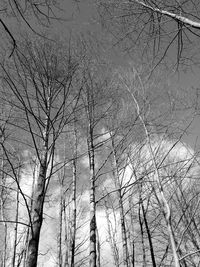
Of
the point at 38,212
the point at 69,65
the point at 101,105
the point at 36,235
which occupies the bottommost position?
the point at 36,235

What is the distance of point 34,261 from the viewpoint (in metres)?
1.52

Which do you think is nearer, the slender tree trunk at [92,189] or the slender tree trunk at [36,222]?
the slender tree trunk at [36,222]

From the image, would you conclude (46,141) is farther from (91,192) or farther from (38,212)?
(91,192)

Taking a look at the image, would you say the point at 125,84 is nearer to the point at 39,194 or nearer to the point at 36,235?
the point at 39,194

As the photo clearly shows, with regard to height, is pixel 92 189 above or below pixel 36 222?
above

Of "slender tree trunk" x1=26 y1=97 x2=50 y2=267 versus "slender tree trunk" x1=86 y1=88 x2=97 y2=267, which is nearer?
"slender tree trunk" x1=26 y1=97 x2=50 y2=267

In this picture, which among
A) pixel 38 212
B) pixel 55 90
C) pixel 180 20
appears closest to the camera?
pixel 38 212

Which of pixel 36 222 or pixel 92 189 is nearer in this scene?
pixel 36 222

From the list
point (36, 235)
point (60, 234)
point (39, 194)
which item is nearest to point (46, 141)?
point (39, 194)

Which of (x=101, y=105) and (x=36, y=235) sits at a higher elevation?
(x=101, y=105)

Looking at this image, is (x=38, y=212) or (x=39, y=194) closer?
(x=38, y=212)

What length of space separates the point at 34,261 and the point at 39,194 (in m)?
0.55

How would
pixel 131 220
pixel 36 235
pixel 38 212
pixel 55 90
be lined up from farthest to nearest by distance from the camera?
pixel 131 220
pixel 55 90
pixel 38 212
pixel 36 235

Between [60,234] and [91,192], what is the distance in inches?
195
